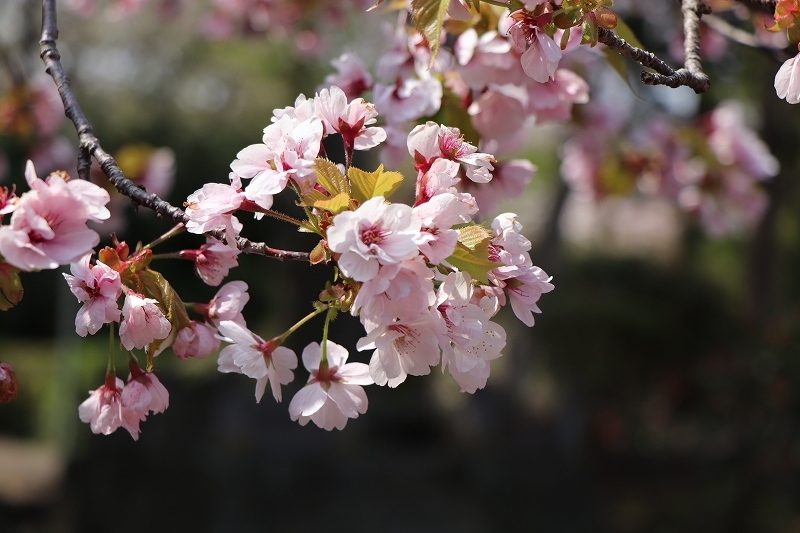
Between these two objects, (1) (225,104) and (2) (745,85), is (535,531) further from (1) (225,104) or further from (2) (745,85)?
(1) (225,104)

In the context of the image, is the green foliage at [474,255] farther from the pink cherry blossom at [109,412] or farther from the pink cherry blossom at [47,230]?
the pink cherry blossom at [109,412]

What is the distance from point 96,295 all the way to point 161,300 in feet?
0.23

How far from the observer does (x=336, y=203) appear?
29.5 inches

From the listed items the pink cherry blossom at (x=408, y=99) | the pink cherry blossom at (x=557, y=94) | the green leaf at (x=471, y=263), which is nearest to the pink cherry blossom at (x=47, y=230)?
the green leaf at (x=471, y=263)

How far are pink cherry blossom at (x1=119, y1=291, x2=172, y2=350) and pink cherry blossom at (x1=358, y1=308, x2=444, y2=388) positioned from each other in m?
A: 0.22

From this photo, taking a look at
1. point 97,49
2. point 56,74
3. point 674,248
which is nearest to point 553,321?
point 674,248

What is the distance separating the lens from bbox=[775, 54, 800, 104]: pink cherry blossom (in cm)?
88

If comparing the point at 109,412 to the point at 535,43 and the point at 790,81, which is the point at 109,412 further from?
the point at 790,81

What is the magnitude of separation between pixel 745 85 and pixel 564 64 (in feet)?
12.7

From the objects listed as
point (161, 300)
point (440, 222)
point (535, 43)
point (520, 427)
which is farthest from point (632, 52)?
point (520, 427)

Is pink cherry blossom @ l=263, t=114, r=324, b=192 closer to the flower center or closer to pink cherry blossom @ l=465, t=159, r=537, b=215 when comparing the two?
the flower center

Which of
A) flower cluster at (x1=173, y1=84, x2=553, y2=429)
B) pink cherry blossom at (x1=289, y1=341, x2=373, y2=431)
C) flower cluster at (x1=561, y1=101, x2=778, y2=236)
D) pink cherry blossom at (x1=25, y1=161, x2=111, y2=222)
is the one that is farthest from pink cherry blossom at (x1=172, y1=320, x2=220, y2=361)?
flower cluster at (x1=561, y1=101, x2=778, y2=236)

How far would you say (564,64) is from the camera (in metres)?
1.57

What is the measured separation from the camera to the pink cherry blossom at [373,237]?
69 centimetres
